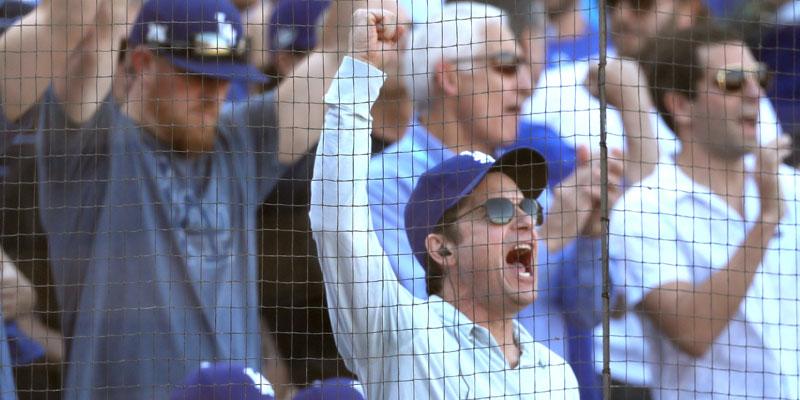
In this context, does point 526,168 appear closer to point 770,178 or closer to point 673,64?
point 673,64

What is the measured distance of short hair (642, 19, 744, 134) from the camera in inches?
210

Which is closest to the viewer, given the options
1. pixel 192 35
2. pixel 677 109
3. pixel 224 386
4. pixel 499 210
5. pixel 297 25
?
pixel 224 386

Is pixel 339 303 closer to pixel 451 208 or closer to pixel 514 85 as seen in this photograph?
pixel 451 208

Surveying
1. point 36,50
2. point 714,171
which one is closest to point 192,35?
point 36,50

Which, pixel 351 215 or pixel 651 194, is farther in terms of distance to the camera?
pixel 651 194

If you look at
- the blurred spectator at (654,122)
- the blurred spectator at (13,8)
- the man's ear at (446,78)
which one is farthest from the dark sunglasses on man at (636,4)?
the blurred spectator at (13,8)

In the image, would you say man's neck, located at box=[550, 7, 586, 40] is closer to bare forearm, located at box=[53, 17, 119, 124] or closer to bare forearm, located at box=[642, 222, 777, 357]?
bare forearm, located at box=[642, 222, 777, 357]

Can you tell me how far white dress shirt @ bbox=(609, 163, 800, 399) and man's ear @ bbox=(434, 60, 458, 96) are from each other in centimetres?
63

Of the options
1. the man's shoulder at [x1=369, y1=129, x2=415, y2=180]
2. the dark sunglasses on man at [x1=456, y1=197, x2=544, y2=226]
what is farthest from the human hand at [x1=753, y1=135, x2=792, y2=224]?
the man's shoulder at [x1=369, y1=129, x2=415, y2=180]

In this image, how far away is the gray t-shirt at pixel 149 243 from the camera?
4922mm

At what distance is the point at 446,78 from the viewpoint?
5.17 meters

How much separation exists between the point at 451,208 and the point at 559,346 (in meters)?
0.52

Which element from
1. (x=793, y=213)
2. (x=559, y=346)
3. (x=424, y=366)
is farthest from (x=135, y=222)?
(x=793, y=213)

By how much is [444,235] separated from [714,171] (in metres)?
1.00
